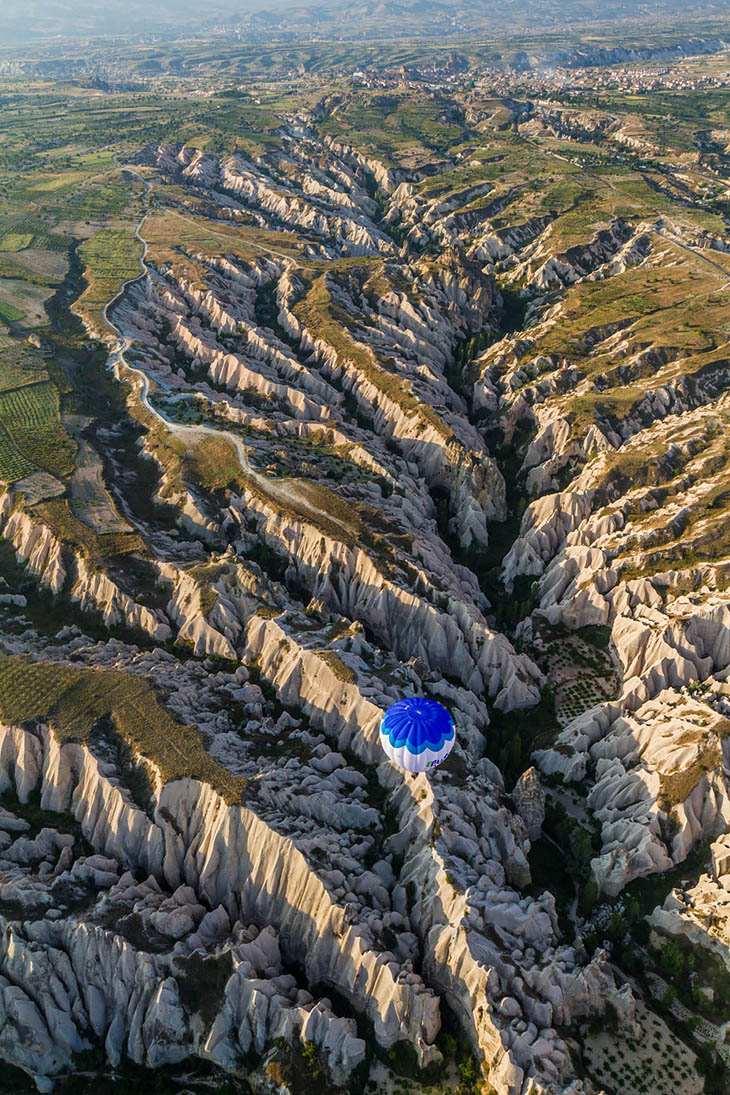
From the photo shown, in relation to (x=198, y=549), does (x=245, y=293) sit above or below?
above

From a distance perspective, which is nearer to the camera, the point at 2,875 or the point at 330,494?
the point at 2,875

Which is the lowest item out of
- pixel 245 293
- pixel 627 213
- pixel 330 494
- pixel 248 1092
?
pixel 248 1092

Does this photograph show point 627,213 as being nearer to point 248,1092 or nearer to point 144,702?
point 144,702

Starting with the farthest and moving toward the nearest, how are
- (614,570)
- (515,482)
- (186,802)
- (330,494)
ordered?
(515,482) < (330,494) < (614,570) < (186,802)

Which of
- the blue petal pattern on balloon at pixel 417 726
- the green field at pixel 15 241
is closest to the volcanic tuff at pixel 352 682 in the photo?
the blue petal pattern on balloon at pixel 417 726

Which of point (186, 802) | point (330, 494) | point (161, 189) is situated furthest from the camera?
point (161, 189)

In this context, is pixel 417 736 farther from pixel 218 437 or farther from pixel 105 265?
pixel 105 265

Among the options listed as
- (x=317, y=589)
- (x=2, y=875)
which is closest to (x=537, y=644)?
(x=317, y=589)

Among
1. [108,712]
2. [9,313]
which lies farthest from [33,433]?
[108,712]

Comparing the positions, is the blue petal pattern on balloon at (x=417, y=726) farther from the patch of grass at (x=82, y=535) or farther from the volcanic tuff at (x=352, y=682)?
the patch of grass at (x=82, y=535)
